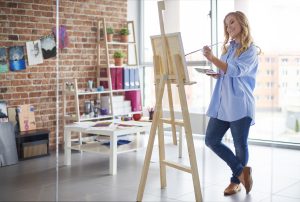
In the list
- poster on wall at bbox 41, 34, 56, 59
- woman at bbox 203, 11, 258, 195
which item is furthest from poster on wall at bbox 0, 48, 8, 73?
woman at bbox 203, 11, 258, 195

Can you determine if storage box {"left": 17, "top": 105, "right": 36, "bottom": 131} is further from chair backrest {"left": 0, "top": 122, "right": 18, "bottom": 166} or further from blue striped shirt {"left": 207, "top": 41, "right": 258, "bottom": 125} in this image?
blue striped shirt {"left": 207, "top": 41, "right": 258, "bottom": 125}

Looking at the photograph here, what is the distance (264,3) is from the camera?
288cm

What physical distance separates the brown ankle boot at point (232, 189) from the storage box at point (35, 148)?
1297 mm

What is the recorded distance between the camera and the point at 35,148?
9.78ft

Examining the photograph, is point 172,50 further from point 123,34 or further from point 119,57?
point 119,57

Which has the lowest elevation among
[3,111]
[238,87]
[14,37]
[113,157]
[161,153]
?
[113,157]

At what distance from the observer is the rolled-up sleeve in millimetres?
2641

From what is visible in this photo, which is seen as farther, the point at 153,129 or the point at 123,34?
the point at 123,34

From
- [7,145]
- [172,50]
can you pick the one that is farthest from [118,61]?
[172,50]

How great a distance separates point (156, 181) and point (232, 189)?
1.85 feet

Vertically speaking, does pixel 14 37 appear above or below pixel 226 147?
above

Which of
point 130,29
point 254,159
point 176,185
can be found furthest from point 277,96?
point 130,29

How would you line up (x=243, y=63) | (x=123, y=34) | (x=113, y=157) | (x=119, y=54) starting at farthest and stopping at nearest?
(x=119, y=54), (x=123, y=34), (x=113, y=157), (x=243, y=63)

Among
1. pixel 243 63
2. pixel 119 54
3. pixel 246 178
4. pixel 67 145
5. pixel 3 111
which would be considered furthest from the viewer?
pixel 119 54
